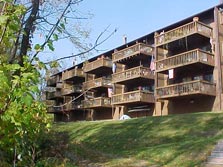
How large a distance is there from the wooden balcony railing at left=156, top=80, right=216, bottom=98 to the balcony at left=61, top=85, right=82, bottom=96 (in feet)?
69.2

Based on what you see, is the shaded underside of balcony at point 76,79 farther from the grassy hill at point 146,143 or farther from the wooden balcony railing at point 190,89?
the grassy hill at point 146,143

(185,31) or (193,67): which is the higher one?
(185,31)

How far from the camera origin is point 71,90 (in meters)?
51.7

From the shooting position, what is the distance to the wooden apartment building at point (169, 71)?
27766 mm

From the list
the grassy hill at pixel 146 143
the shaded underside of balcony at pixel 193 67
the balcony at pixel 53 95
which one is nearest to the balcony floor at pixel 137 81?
the shaded underside of balcony at pixel 193 67

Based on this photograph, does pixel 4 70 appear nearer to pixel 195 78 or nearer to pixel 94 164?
pixel 94 164

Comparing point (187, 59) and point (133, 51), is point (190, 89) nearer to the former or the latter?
point (187, 59)

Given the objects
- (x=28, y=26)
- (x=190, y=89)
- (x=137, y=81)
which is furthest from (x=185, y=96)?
(x=28, y=26)

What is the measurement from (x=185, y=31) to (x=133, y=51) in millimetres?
8171

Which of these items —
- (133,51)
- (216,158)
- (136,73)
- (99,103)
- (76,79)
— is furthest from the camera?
(76,79)

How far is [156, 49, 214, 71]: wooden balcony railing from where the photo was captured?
2728 cm

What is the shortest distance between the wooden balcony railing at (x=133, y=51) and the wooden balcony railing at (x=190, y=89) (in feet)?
19.5

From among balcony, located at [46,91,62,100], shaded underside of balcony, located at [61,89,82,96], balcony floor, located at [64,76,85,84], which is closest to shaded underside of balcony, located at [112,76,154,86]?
shaded underside of balcony, located at [61,89,82,96]

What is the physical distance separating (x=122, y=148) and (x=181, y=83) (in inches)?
518
